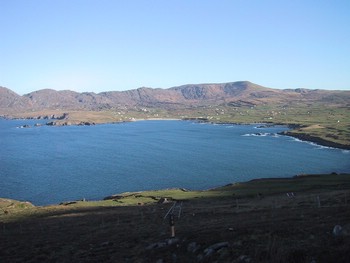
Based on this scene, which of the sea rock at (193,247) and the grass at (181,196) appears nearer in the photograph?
the sea rock at (193,247)

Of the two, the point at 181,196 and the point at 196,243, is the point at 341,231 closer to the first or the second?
the point at 196,243

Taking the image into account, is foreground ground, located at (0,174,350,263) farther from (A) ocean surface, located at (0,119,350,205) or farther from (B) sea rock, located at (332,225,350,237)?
(A) ocean surface, located at (0,119,350,205)

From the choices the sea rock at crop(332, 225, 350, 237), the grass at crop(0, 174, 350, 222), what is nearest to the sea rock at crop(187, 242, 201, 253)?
the sea rock at crop(332, 225, 350, 237)

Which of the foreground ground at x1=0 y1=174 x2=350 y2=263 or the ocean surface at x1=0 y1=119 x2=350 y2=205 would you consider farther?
the ocean surface at x1=0 y1=119 x2=350 y2=205

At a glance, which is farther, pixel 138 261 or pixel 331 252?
pixel 138 261

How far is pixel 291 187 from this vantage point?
71.8 metres

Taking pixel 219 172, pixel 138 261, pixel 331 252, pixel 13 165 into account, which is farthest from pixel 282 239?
pixel 13 165

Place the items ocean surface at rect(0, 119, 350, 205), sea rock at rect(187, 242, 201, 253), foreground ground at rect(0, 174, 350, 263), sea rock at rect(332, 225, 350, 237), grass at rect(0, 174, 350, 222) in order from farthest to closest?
ocean surface at rect(0, 119, 350, 205) → grass at rect(0, 174, 350, 222) → sea rock at rect(187, 242, 201, 253) → sea rock at rect(332, 225, 350, 237) → foreground ground at rect(0, 174, 350, 263)

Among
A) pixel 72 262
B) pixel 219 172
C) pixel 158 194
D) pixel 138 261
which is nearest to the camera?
pixel 138 261


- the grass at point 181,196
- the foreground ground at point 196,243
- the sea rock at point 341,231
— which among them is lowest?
the grass at point 181,196

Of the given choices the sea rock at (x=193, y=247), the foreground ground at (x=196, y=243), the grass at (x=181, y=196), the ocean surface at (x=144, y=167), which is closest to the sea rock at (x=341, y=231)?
the foreground ground at (x=196, y=243)

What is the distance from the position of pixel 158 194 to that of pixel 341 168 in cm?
8039

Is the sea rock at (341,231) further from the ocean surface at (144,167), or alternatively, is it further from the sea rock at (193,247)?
the ocean surface at (144,167)

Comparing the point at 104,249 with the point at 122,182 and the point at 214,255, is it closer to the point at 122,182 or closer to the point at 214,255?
the point at 214,255
